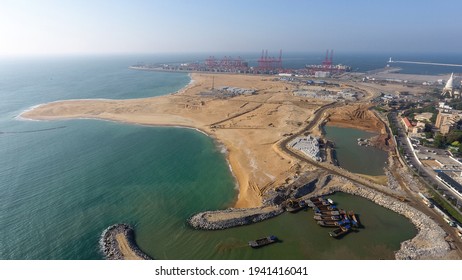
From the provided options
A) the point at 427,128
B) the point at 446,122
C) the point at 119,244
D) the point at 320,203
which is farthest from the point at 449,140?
the point at 119,244

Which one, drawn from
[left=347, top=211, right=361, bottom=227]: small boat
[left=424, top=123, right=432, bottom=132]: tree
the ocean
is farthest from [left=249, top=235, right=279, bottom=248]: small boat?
[left=424, top=123, right=432, bottom=132]: tree

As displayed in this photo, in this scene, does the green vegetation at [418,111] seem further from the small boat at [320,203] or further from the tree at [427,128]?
the small boat at [320,203]

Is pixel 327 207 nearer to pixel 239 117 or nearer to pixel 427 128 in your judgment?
pixel 427 128

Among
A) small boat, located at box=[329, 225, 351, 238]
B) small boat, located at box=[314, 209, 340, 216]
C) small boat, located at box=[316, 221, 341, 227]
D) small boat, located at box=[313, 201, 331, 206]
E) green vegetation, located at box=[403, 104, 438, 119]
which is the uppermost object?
green vegetation, located at box=[403, 104, 438, 119]

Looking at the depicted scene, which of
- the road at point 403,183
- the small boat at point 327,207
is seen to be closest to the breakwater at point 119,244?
the small boat at point 327,207

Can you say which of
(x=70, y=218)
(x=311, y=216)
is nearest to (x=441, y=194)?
(x=311, y=216)

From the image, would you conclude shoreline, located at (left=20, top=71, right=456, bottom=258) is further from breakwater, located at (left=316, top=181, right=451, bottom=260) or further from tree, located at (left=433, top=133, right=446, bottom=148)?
tree, located at (left=433, top=133, right=446, bottom=148)

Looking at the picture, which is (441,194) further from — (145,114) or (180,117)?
(145,114)
